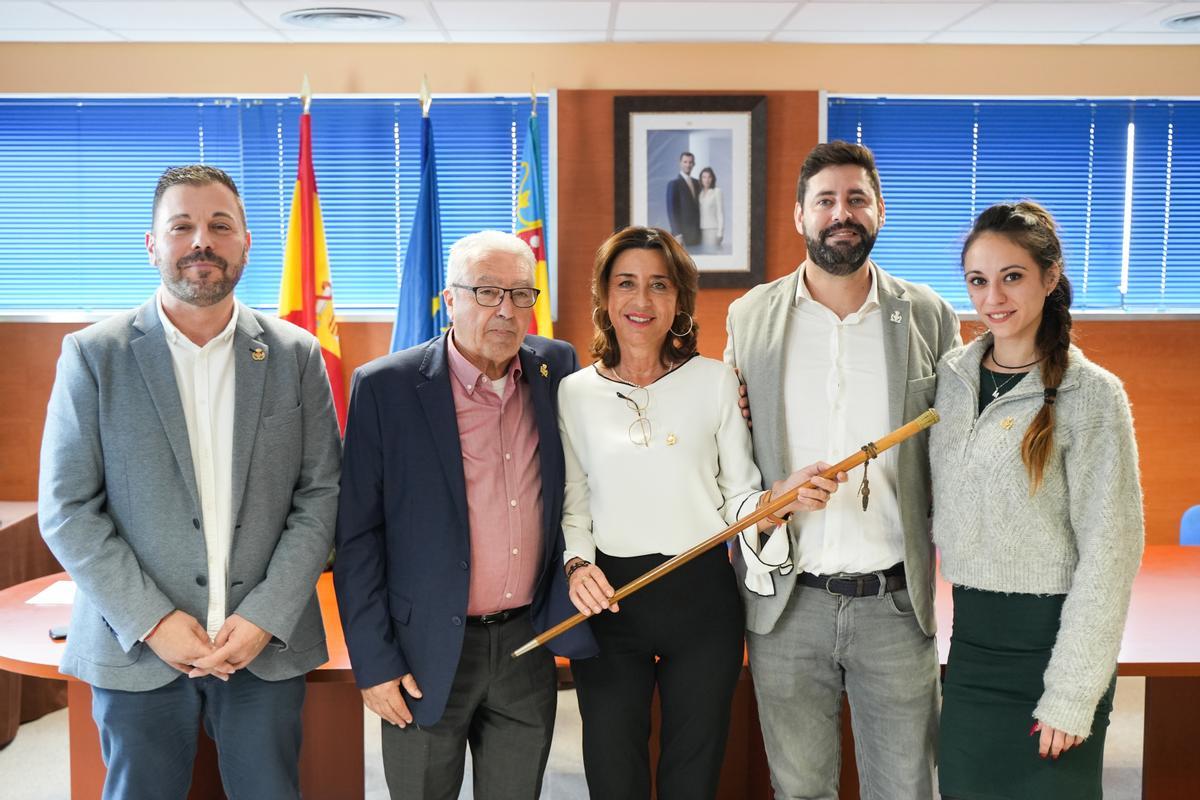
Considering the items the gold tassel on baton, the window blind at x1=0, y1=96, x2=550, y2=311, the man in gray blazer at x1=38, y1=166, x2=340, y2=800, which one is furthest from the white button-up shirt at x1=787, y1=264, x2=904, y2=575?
the window blind at x1=0, y1=96, x2=550, y2=311

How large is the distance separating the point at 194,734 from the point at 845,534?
142 centimetres

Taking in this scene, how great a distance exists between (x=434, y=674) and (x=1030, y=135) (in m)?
4.43

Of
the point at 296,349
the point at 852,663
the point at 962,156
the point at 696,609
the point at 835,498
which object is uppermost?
the point at 962,156

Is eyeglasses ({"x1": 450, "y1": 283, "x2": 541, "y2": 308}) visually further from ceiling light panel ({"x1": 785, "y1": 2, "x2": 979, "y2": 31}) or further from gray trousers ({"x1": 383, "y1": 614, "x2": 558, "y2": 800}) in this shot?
ceiling light panel ({"x1": 785, "y1": 2, "x2": 979, "y2": 31})

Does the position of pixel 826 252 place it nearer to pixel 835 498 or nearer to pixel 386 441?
pixel 835 498

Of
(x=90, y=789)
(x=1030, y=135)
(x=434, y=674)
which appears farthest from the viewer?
(x=1030, y=135)

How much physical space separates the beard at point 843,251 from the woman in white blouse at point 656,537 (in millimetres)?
311

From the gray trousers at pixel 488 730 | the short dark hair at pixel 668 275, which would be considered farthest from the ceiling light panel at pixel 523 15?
the gray trousers at pixel 488 730

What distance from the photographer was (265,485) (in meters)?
2.08

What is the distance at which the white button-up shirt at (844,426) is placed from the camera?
84.7 inches

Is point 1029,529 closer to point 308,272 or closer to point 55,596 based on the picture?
point 55,596

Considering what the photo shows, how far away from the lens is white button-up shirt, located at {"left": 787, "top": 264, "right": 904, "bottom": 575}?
2.15 meters

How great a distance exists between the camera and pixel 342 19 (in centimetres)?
436

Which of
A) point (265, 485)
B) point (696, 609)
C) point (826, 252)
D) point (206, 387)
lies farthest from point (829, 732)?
point (206, 387)
